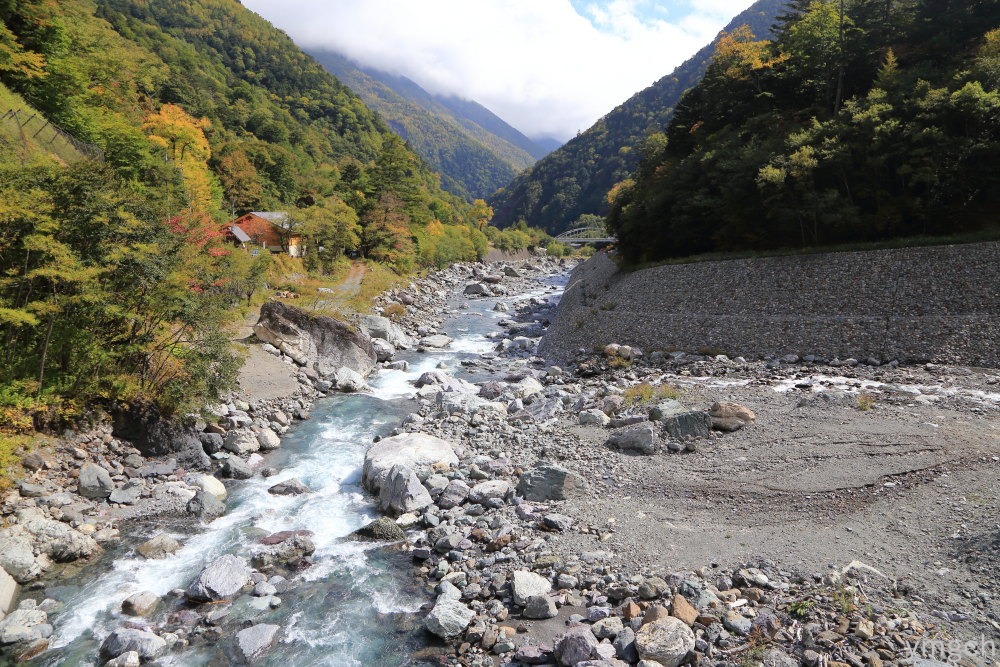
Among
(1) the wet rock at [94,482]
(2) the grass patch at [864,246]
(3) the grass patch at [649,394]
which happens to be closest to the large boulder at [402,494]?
(1) the wet rock at [94,482]

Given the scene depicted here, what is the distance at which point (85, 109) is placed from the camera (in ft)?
76.2

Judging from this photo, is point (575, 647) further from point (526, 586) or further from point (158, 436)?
point (158, 436)

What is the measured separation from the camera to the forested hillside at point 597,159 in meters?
138

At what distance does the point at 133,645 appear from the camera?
710 centimetres

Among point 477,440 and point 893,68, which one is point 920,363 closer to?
point 477,440

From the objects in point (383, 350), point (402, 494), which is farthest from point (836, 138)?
point (402, 494)

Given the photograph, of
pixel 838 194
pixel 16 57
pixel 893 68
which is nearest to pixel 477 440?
pixel 838 194

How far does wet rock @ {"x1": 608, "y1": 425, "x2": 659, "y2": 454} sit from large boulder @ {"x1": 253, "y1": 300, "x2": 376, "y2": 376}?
12.7 meters

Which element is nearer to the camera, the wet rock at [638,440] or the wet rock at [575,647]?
the wet rock at [575,647]

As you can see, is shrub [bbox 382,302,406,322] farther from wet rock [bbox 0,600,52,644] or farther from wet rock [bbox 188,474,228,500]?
wet rock [bbox 0,600,52,644]

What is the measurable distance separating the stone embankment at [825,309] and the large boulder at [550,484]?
12.7 metres

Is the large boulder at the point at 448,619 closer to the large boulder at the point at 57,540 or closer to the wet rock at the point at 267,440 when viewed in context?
the large boulder at the point at 57,540

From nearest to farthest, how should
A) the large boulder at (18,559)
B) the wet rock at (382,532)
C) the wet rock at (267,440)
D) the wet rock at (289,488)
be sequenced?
the large boulder at (18,559) → the wet rock at (382,532) → the wet rock at (289,488) → the wet rock at (267,440)

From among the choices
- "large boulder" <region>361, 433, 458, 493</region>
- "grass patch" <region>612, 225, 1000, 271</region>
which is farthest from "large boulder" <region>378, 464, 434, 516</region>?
"grass patch" <region>612, 225, 1000, 271</region>
